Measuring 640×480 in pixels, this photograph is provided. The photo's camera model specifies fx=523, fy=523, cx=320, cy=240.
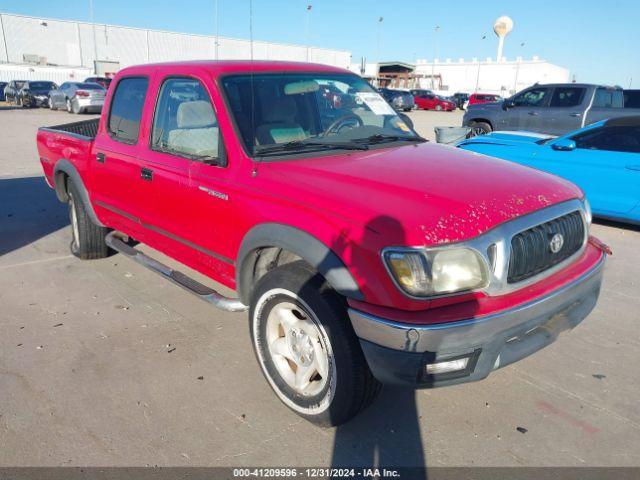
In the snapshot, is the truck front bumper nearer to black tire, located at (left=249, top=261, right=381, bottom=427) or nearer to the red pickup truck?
the red pickup truck

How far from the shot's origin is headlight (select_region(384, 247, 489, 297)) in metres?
2.27

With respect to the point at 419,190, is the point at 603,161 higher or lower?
lower

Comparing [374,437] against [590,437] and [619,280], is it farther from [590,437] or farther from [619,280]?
[619,280]

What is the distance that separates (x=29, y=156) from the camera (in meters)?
11.9

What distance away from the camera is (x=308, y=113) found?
3590 mm

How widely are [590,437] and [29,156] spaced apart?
12586mm

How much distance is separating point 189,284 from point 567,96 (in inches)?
440

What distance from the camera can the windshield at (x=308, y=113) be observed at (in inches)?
128

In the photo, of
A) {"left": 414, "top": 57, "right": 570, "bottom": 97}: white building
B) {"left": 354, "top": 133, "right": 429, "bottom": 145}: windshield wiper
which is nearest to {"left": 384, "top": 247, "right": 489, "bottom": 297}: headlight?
{"left": 354, "top": 133, "right": 429, "bottom": 145}: windshield wiper

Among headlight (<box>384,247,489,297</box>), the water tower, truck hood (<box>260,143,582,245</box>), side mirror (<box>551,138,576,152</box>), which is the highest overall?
the water tower

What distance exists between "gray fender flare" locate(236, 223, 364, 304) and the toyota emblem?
107cm

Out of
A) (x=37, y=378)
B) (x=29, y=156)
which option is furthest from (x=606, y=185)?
(x=29, y=156)

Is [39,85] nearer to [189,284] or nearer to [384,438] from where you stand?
[189,284]

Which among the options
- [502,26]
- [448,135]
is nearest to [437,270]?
[448,135]
